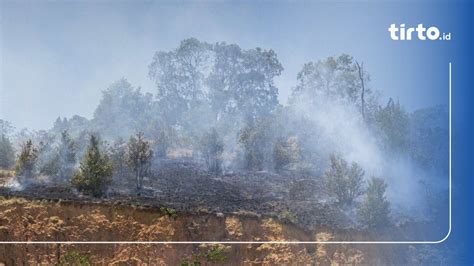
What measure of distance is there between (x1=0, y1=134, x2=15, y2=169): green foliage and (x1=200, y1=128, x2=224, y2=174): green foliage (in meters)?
1.36

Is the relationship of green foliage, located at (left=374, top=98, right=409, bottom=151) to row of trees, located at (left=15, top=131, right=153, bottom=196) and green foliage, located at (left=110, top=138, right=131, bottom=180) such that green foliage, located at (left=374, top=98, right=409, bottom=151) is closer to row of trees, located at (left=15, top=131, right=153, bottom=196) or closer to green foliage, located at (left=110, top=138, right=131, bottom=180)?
row of trees, located at (left=15, top=131, right=153, bottom=196)

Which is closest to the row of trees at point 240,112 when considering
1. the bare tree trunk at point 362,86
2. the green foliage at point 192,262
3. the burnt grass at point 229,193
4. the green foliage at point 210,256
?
the bare tree trunk at point 362,86

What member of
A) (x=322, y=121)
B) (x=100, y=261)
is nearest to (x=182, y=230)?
(x=100, y=261)

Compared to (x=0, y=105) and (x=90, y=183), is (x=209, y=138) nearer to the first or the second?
(x=90, y=183)

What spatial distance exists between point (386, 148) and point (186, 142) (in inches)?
58.9

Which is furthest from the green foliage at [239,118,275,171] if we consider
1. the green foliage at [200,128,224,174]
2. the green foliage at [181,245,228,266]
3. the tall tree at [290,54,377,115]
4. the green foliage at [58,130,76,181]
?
the green foliage at [58,130,76,181]

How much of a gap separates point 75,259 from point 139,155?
36.3 inches

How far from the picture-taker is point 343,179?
12.6 feet

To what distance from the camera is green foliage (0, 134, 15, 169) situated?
3.65 m

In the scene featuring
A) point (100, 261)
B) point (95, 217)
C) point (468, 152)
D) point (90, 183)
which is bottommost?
point (100, 261)

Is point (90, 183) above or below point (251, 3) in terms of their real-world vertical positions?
below

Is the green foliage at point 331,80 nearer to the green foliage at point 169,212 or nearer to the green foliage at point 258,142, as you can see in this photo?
the green foliage at point 258,142

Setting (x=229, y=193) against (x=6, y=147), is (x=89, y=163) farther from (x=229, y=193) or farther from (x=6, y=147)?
(x=229, y=193)

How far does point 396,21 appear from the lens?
369 cm
